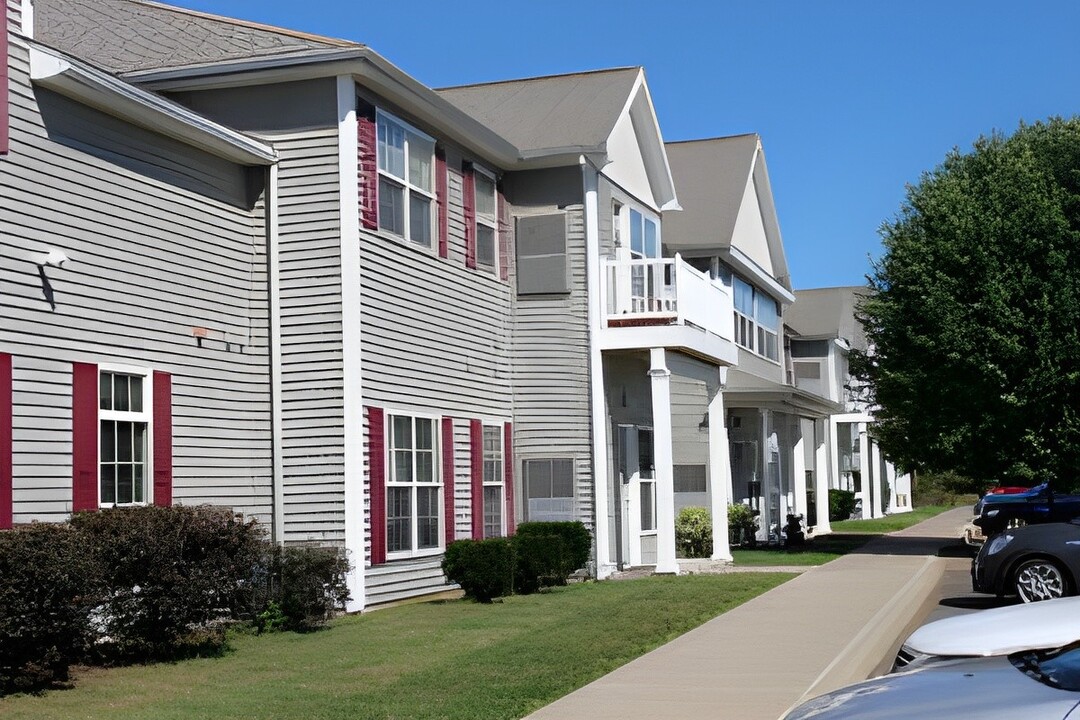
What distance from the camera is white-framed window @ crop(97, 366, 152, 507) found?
13.5 metres

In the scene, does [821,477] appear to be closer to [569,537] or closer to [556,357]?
[556,357]

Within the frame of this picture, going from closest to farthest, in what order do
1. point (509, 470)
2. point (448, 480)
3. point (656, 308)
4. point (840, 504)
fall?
point (448, 480) → point (509, 470) → point (656, 308) → point (840, 504)

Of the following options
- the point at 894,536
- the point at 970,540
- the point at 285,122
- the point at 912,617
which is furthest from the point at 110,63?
the point at 894,536

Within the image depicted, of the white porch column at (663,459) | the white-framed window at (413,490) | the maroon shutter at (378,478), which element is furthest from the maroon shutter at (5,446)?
the white porch column at (663,459)

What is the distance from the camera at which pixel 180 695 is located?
10344mm

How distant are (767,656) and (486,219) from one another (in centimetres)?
1075

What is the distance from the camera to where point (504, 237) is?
21.8 metres

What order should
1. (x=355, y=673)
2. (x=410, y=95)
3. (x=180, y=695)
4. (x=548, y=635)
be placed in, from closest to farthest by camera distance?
(x=180, y=695) → (x=355, y=673) → (x=548, y=635) → (x=410, y=95)

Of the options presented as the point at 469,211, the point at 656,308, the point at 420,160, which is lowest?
the point at 656,308

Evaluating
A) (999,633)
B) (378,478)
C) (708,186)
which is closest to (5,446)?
(378,478)

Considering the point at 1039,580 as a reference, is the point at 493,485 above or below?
above

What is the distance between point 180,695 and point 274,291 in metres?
6.95

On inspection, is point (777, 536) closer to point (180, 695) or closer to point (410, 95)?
point (410, 95)

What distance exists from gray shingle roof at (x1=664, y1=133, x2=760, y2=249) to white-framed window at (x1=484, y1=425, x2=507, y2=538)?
1006cm
